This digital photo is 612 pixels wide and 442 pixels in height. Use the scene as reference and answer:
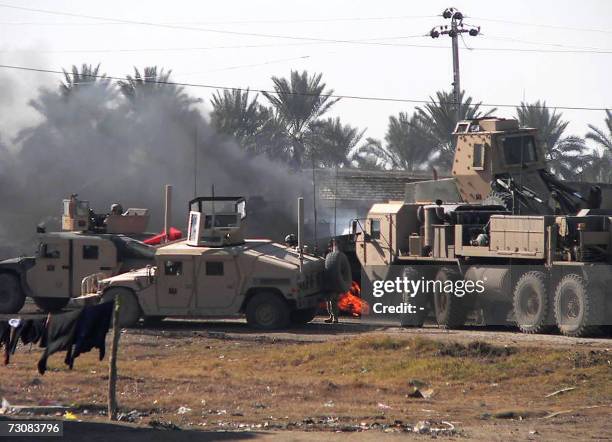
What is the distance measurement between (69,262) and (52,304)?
1784 mm

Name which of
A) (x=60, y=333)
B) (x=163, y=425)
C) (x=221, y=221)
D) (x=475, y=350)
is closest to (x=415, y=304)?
(x=221, y=221)

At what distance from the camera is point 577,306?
23.0 meters

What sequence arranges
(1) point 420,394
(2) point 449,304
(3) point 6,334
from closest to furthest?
(3) point 6,334 < (1) point 420,394 < (2) point 449,304

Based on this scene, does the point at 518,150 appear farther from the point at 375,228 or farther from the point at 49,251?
the point at 49,251

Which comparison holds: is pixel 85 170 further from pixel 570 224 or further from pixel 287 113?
pixel 570 224

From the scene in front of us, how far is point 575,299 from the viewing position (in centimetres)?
2294

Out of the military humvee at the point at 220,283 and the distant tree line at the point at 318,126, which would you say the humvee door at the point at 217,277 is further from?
the distant tree line at the point at 318,126

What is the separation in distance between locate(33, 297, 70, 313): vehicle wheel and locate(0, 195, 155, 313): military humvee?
24 cm

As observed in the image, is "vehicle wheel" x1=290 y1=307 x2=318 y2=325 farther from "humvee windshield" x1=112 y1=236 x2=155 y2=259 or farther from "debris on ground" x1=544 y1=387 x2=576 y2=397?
"debris on ground" x1=544 y1=387 x2=576 y2=397

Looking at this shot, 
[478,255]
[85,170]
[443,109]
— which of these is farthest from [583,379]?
[443,109]

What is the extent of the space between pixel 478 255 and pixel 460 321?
183 cm

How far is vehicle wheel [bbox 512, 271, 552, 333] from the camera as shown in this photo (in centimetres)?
2361

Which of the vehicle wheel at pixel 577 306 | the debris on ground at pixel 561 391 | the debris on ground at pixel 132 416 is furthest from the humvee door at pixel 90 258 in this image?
the debris on ground at pixel 561 391

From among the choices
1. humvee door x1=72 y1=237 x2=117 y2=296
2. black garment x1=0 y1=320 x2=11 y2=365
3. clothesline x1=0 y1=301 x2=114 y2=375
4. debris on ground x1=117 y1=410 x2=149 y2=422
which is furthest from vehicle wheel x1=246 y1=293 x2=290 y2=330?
debris on ground x1=117 y1=410 x2=149 y2=422
